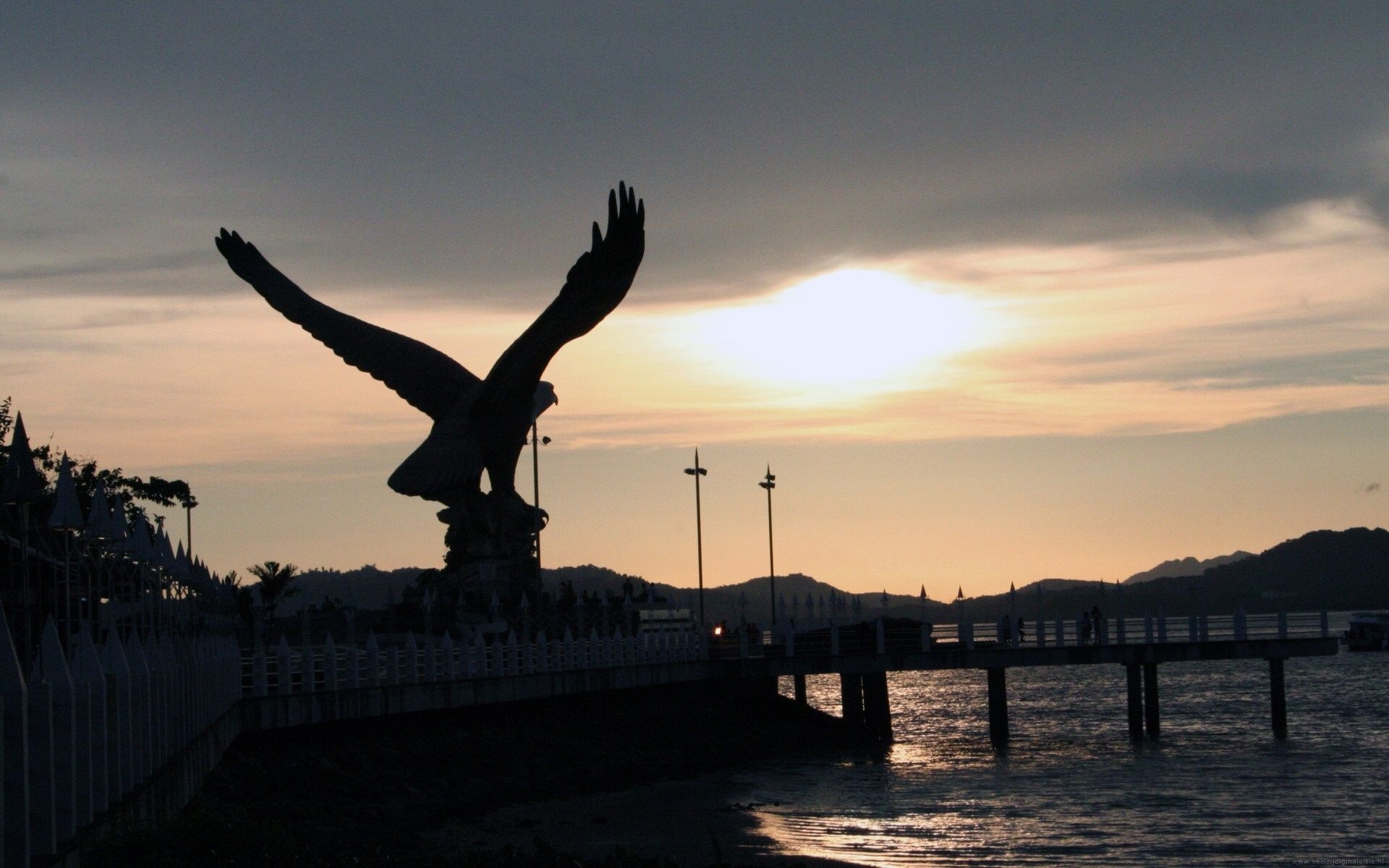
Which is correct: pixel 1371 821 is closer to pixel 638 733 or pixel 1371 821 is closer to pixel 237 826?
pixel 638 733

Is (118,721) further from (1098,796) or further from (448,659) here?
(1098,796)

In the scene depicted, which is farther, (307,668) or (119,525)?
(307,668)

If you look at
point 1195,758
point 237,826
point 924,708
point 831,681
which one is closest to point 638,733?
point 1195,758

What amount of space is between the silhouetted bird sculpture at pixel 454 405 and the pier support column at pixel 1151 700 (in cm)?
2084

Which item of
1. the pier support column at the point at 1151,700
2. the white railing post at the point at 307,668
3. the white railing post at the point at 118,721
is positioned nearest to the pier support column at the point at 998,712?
the pier support column at the point at 1151,700

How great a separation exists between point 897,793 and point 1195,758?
1291 cm

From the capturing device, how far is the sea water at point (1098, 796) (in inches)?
1240

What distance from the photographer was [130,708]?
1380cm

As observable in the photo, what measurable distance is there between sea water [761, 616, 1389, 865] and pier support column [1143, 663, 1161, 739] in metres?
0.72

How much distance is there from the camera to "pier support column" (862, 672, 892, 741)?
5581cm

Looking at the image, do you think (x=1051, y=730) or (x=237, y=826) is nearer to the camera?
(x=237, y=826)

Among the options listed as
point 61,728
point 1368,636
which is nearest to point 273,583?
point 61,728

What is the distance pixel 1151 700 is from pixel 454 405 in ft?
82.7

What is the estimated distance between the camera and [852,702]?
2231 inches
